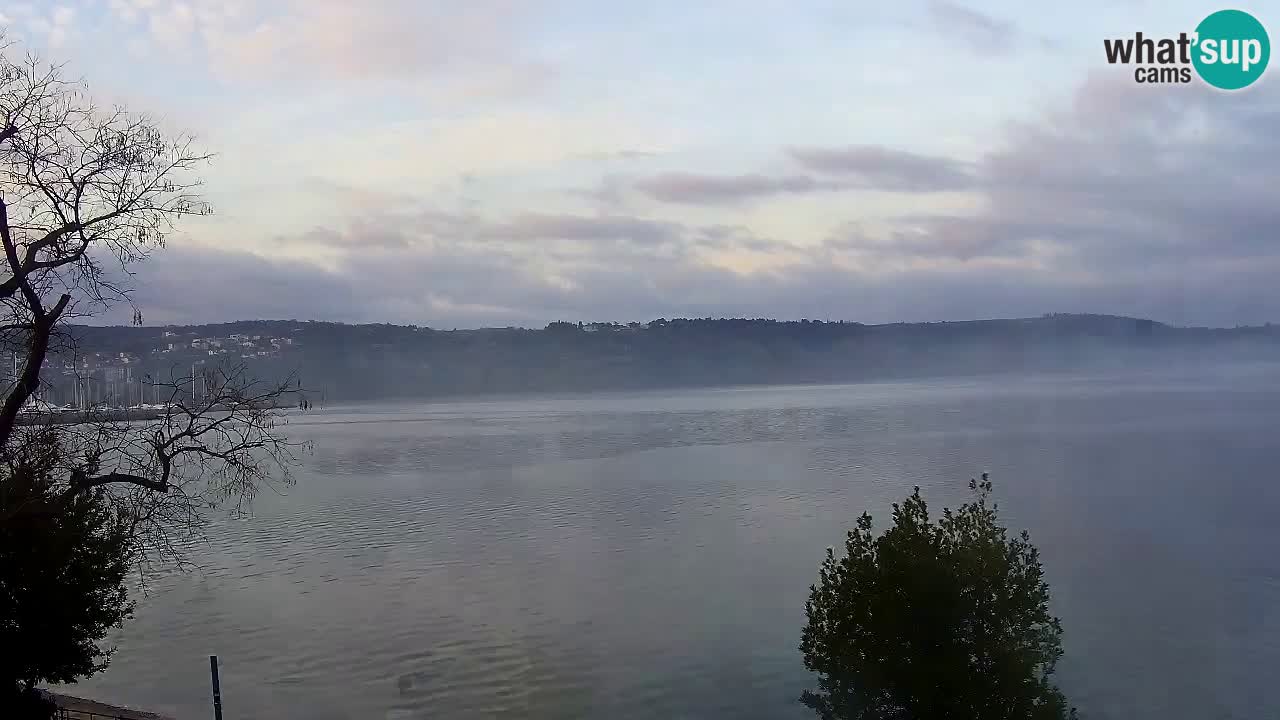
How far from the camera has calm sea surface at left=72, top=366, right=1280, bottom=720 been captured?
33906mm

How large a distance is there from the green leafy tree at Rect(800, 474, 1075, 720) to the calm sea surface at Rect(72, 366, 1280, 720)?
12.8 meters

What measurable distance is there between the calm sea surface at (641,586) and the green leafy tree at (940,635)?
12.8 metres

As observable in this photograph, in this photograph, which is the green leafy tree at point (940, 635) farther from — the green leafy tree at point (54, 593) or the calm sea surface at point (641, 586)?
the green leafy tree at point (54, 593)

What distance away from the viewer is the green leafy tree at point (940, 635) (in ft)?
61.4

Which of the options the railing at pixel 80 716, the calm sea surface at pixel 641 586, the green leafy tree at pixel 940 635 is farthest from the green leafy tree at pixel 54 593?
the green leafy tree at pixel 940 635

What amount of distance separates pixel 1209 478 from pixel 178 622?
87510 mm

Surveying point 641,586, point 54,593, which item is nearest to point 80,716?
point 54,593

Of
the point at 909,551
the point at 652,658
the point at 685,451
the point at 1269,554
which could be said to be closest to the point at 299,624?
the point at 652,658

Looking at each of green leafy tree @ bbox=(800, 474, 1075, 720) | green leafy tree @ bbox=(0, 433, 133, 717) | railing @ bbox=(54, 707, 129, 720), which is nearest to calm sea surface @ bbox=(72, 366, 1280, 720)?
railing @ bbox=(54, 707, 129, 720)

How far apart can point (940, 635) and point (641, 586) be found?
105 ft

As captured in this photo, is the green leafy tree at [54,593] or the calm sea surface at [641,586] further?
the calm sea surface at [641,586]

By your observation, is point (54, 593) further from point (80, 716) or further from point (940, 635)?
point (940, 635)

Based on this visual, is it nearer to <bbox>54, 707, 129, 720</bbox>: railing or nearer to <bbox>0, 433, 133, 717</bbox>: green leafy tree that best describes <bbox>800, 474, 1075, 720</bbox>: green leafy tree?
<bbox>0, 433, 133, 717</bbox>: green leafy tree

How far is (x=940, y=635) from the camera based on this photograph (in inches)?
748
